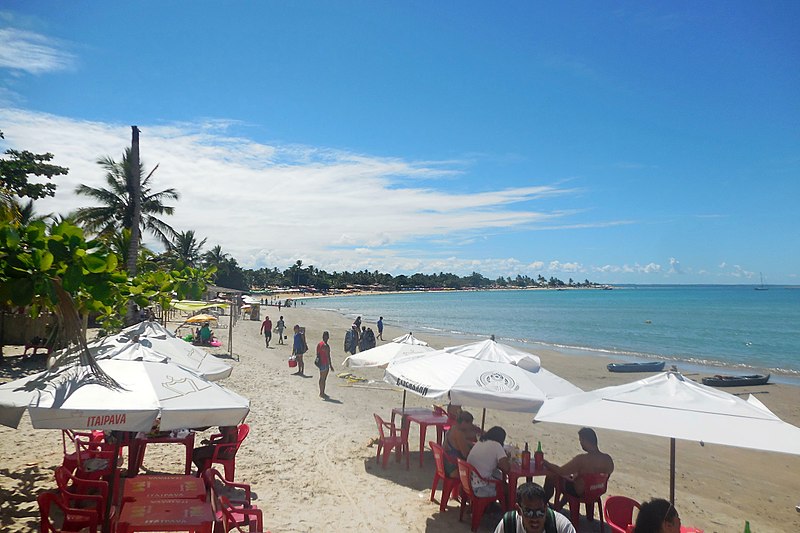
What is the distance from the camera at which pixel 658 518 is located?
11.8 feet

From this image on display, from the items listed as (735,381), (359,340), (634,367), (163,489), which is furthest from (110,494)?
(634,367)

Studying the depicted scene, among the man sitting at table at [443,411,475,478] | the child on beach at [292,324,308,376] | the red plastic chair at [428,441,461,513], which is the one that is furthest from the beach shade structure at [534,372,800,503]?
the child on beach at [292,324,308,376]

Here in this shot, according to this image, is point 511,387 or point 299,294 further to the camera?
point 299,294

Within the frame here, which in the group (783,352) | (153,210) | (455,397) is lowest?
(783,352)

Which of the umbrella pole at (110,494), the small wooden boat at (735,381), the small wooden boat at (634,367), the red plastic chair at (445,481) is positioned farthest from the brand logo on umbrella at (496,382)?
the small wooden boat at (634,367)

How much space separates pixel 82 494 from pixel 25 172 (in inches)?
586

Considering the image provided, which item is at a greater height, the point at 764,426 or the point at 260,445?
the point at 764,426

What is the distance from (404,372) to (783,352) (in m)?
35.6

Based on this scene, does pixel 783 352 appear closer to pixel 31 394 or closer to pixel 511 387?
pixel 511 387

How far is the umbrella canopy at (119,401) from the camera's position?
12.5ft

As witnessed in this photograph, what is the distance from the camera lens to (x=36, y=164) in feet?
55.0

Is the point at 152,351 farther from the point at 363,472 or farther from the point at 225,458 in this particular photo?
the point at 363,472

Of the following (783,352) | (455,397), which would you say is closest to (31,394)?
(455,397)

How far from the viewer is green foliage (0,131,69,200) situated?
50.5 feet
